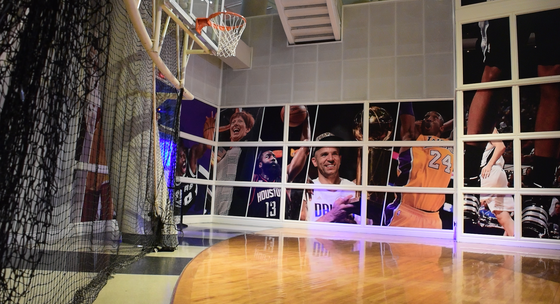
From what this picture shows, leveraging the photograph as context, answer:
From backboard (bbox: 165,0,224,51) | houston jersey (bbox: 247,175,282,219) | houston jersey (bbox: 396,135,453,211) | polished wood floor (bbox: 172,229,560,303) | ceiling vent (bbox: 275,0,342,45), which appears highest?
ceiling vent (bbox: 275,0,342,45)

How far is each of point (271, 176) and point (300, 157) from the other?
0.79m

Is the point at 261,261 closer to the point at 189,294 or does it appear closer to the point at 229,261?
the point at 229,261

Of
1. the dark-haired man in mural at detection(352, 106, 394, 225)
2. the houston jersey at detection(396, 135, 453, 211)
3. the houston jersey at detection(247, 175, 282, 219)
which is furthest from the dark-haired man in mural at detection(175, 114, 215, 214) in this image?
the houston jersey at detection(396, 135, 453, 211)

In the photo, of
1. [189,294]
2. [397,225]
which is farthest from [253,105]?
[189,294]

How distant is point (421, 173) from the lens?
786cm

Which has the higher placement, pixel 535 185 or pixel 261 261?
pixel 535 185

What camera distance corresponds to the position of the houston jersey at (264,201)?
8.70 meters

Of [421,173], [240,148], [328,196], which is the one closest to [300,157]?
[328,196]

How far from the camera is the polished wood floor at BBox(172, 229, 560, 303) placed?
8.00 ft

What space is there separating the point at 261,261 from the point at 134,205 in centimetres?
172

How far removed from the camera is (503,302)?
2457 mm

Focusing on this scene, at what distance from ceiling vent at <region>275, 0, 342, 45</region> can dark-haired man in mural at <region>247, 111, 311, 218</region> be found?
1822 millimetres

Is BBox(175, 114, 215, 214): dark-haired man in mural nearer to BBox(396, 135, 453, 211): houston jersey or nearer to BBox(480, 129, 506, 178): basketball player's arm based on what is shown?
BBox(396, 135, 453, 211): houston jersey

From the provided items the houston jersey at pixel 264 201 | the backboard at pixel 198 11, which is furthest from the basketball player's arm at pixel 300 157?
the backboard at pixel 198 11
